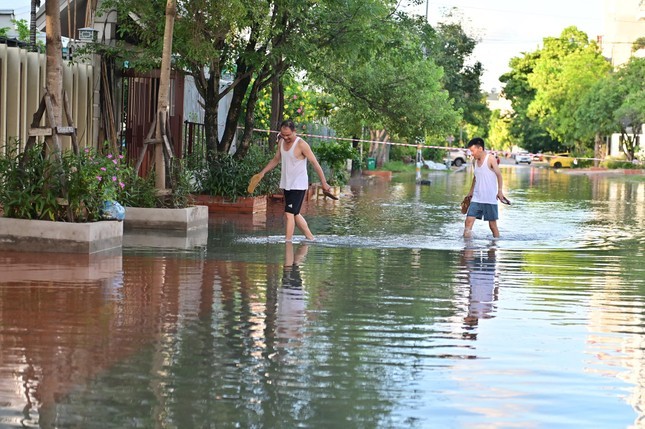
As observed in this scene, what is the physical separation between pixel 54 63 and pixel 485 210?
698cm

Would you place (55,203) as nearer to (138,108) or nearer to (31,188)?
(31,188)

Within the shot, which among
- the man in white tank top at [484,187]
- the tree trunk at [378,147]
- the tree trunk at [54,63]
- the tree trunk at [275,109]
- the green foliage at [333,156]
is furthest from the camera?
the tree trunk at [378,147]

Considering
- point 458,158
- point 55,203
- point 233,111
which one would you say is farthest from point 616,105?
point 55,203

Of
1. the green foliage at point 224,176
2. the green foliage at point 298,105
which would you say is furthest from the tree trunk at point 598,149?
the green foliage at point 224,176

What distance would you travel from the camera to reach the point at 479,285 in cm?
1237

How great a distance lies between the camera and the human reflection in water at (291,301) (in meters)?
9.20

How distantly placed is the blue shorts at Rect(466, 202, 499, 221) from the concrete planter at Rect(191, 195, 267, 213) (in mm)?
5750

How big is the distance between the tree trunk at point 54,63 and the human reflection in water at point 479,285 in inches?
204

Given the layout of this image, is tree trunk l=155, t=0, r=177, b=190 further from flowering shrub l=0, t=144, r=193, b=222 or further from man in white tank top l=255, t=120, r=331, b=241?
flowering shrub l=0, t=144, r=193, b=222

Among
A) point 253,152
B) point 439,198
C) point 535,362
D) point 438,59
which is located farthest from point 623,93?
point 535,362

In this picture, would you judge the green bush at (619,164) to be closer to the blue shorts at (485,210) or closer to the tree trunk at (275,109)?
the tree trunk at (275,109)

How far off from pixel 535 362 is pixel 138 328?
294 cm

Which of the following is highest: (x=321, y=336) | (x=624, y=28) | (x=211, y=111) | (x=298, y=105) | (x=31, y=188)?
(x=624, y=28)

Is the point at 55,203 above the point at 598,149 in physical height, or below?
below
